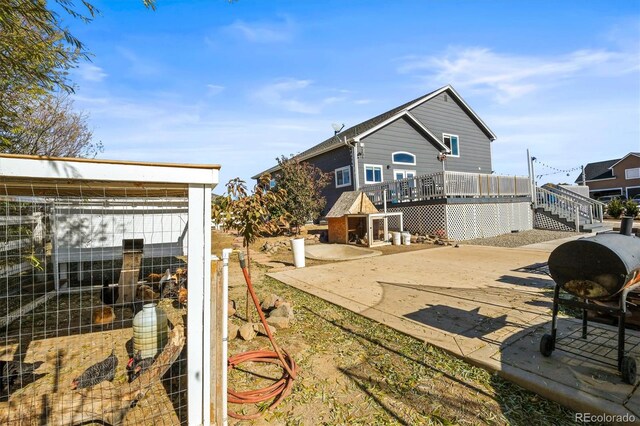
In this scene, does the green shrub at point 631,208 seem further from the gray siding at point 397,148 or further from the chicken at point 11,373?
the chicken at point 11,373

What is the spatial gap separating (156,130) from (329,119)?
13.7 metres

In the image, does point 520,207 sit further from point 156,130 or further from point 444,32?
point 156,130

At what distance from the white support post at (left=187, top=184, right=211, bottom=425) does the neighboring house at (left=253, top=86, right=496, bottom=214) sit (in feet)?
49.3

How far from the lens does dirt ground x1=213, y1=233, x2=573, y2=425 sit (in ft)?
7.55

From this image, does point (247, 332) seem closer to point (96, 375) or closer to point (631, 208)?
point (96, 375)

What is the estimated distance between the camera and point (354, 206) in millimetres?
12680

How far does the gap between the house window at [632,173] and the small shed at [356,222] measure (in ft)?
159

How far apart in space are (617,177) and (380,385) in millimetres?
58397

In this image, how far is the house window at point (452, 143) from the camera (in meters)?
21.4

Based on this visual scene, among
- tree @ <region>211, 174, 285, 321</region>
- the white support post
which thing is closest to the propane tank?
the white support post

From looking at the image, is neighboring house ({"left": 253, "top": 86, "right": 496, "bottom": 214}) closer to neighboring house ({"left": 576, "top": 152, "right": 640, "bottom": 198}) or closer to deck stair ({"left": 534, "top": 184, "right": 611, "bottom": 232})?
deck stair ({"left": 534, "top": 184, "right": 611, "bottom": 232})

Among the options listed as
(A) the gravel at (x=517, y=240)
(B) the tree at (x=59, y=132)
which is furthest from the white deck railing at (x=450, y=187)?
(B) the tree at (x=59, y=132)

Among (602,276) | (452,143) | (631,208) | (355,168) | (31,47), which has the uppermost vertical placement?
(452,143)

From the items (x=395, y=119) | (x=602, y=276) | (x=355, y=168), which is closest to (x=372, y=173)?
(x=355, y=168)
